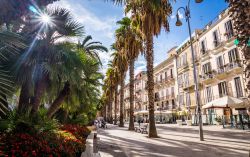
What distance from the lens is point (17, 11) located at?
502cm

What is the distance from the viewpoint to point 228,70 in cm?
2838

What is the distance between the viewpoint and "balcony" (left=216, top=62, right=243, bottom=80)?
26891 mm

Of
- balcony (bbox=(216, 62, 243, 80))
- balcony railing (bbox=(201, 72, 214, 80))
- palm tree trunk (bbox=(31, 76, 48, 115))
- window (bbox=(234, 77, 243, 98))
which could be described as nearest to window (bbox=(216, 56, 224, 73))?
balcony (bbox=(216, 62, 243, 80))

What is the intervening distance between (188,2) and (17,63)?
12.4 metres

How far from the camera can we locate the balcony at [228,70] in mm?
26891

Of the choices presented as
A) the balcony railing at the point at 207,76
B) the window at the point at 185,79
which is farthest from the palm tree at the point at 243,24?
the window at the point at 185,79

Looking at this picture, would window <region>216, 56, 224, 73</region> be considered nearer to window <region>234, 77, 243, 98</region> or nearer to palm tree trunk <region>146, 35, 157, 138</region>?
window <region>234, 77, 243, 98</region>

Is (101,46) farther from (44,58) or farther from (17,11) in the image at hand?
(17,11)

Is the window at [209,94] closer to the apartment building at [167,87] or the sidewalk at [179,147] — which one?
the apartment building at [167,87]

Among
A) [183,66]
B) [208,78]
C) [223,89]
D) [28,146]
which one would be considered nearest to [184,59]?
[183,66]

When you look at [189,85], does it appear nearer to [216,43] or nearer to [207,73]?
[207,73]

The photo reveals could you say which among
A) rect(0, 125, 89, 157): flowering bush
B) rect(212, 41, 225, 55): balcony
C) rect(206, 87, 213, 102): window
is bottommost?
rect(0, 125, 89, 157): flowering bush

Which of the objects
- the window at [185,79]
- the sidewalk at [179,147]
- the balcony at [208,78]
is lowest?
the sidewalk at [179,147]

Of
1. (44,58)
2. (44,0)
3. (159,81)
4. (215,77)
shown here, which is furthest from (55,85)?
(159,81)
